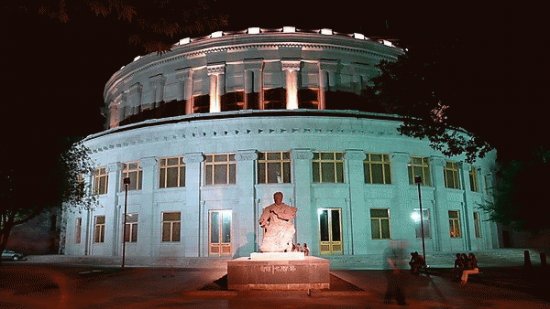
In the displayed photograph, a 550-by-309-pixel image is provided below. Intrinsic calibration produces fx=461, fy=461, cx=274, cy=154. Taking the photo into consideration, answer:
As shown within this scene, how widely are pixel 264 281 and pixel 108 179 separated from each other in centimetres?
2487

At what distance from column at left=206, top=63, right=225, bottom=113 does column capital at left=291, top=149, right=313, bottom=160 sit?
806 centimetres

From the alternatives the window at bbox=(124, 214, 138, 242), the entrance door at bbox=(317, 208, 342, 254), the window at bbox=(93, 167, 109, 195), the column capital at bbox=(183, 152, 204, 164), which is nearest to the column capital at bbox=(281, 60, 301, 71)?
the column capital at bbox=(183, 152, 204, 164)

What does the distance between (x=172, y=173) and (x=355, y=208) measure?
12809 millimetres

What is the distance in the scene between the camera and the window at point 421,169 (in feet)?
107

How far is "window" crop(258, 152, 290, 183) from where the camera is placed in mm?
30391

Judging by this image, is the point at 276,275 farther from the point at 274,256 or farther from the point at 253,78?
the point at 253,78

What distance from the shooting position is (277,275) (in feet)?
45.6

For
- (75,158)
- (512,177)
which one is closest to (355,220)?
(512,177)

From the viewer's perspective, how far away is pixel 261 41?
35000mm

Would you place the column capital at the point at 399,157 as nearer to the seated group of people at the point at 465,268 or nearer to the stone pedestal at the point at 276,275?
the seated group of people at the point at 465,268

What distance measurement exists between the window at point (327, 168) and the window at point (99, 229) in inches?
667

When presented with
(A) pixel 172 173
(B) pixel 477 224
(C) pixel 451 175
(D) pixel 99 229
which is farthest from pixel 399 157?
(D) pixel 99 229

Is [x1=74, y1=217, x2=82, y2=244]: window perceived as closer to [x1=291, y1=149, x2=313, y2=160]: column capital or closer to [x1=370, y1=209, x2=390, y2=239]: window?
[x1=291, y1=149, x2=313, y2=160]: column capital

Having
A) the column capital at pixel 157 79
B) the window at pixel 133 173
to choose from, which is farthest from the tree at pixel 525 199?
the column capital at pixel 157 79
